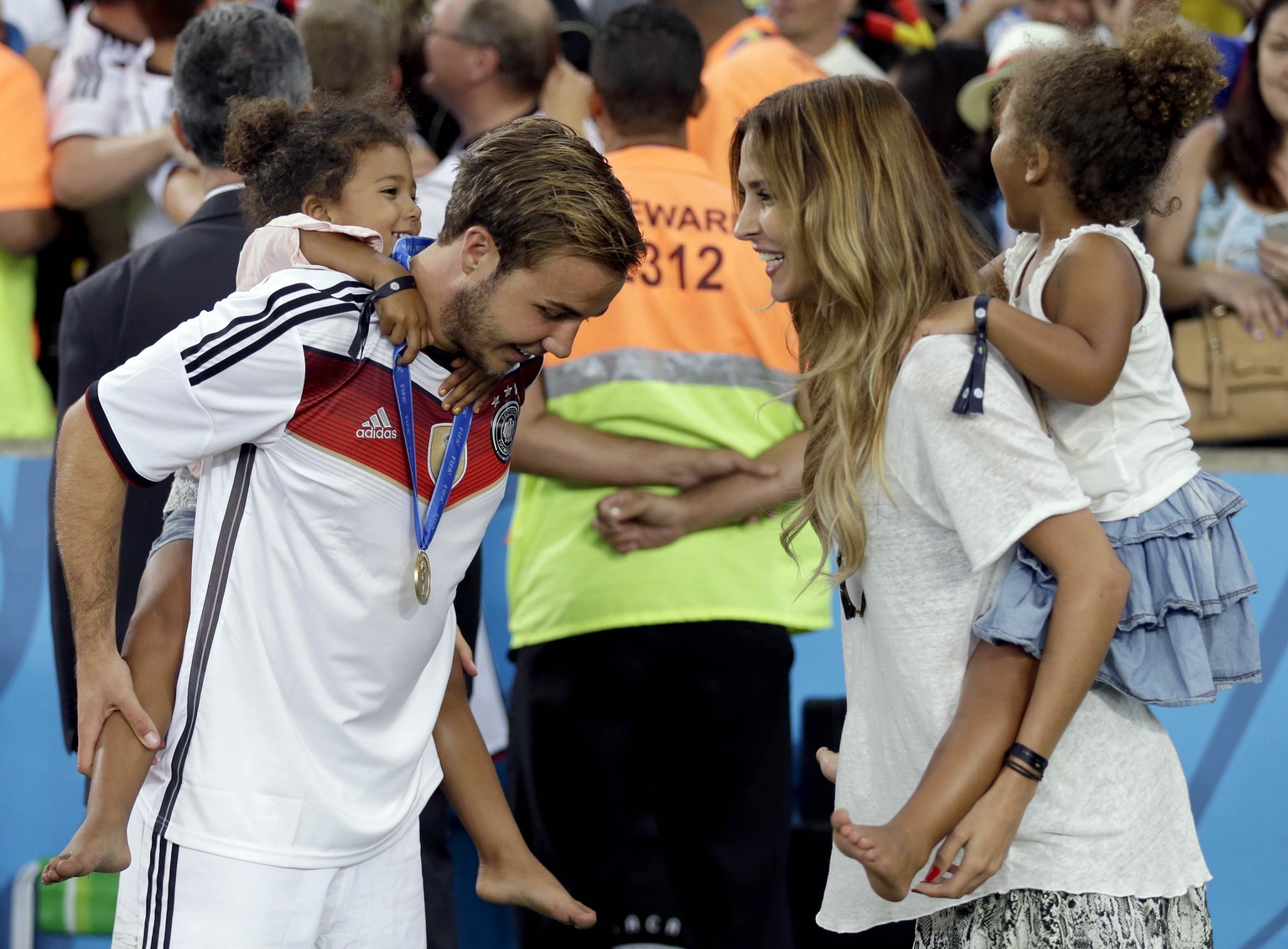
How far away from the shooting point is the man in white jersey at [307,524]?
6.41ft

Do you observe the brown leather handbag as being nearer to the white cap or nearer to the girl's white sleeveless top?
the white cap

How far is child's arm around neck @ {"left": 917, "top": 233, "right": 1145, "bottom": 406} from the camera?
1990 millimetres

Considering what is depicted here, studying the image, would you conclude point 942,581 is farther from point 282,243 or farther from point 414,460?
point 282,243

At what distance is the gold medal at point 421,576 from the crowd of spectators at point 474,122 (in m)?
1.51

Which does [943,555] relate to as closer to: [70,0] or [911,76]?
[911,76]

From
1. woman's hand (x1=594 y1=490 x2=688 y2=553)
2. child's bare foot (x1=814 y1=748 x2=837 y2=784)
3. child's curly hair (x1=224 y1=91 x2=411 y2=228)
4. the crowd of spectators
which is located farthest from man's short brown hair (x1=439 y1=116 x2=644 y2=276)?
the crowd of spectators

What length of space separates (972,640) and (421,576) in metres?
0.78

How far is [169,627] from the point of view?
6.84ft

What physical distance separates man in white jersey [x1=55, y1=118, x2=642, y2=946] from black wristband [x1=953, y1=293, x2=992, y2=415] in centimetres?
53

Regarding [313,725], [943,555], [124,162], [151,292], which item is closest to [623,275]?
[943,555]

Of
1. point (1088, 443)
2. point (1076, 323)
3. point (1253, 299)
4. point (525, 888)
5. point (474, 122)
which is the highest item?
point (1076, 323)

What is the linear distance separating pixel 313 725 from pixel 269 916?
267 millimetres

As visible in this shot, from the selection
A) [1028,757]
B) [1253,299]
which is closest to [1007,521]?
[1028,757]

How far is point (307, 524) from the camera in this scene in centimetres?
203
